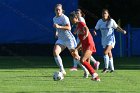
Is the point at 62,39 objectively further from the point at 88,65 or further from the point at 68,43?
the point at 88,65

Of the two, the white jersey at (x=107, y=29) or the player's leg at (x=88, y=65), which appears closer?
the player's leg at (x=88, y=65)

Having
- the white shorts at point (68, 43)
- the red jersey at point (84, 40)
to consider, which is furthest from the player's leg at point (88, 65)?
the white shorts at point (68, 43)

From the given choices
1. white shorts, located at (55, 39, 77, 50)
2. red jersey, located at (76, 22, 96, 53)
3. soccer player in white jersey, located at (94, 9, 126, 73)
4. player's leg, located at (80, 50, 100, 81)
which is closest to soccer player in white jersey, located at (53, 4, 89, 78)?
white shorts, located at (55, 39, 77, 50)

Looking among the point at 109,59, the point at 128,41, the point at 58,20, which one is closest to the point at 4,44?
the point at 128,41

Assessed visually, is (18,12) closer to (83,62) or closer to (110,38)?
(110,38)

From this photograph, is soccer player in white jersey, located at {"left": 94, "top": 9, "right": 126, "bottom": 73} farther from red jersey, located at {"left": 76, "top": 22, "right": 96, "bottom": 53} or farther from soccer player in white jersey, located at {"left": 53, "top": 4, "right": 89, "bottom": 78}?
red jersey, located at {"left": 76, "top": 22, "right": 96, "bottom": 53}

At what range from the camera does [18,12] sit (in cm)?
3002

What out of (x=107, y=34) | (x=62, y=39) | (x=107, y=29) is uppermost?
(x=107, y=29)

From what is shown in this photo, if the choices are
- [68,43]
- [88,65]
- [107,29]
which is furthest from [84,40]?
[107,29]

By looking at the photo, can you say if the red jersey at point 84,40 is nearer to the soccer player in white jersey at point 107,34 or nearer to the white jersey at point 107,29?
the soccer player in white jersey at point 107,34

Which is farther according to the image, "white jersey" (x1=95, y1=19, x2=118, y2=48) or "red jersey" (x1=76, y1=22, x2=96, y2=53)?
"white jersey" (x1=95, y1=19, x2=118, y2=48)

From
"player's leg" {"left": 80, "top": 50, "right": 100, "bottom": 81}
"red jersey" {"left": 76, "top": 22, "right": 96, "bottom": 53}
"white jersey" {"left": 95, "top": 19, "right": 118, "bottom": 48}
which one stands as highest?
"white jersey" {"left": 95, "top": 19, "right": 118, "bottom": 48}

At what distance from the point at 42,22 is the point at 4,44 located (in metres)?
2.26

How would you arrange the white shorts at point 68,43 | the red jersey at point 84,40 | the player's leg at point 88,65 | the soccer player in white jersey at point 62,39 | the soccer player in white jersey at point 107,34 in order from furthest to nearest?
the soccer player in white jersey at point 107,34
the white shorts at point 68,43
the soccer player in white jersey at point 62,39
the red jersey at point 84,40
the player's leg at point 88,65
